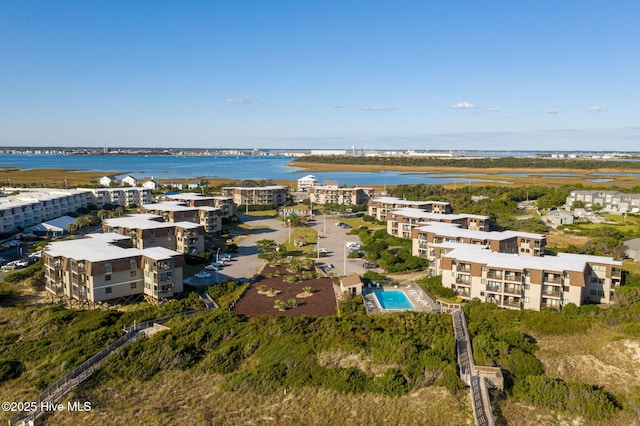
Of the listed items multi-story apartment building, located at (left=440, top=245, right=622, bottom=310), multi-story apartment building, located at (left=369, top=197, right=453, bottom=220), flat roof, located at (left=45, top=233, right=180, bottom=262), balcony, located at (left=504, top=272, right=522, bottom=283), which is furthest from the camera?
multi-story apartment building, located at (left=369, top=197, right=453, bottom=220)

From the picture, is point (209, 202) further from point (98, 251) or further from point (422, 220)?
point (98, 251)

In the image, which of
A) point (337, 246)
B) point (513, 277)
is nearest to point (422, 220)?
point (337, 246)

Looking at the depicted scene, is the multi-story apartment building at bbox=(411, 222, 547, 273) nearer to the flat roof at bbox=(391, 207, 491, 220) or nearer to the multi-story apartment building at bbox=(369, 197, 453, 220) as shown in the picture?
the flat roof at bbox=(391, 207, 491, 220)

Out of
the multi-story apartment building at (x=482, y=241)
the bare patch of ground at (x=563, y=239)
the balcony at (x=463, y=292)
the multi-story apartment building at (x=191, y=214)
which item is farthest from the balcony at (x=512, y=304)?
the multi-story apartment building at (x=191, y=214)

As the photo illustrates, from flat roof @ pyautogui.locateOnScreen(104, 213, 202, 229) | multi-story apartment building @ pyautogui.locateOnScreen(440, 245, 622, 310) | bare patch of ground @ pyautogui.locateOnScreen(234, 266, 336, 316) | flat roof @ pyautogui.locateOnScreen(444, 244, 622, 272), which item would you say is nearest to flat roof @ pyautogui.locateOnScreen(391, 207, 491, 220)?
flat roof @ pyautogui.locateOnScreen(444, 244, 622, 272)

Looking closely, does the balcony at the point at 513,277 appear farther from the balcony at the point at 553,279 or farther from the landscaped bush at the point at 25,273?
the landscaped bush at the point at 25,273

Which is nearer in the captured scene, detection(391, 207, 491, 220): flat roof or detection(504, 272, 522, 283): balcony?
detection(504, 272, 522, 283): balcony
